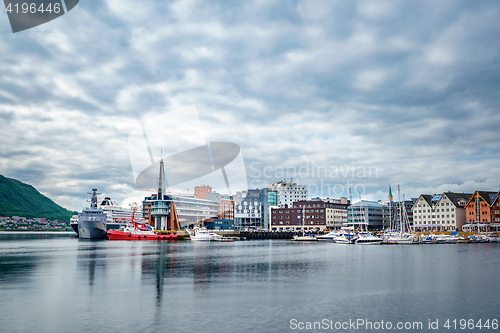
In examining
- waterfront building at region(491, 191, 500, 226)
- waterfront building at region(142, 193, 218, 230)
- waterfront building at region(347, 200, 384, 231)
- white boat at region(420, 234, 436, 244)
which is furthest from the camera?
waterfront building at region(347, 200, 384, 231)

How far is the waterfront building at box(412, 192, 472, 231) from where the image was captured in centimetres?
14038

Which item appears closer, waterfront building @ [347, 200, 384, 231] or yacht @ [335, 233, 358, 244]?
yacht @ [335, 233, 358, 244]

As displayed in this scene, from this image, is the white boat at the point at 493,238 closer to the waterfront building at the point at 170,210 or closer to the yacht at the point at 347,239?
the yacht at the point at 347,239

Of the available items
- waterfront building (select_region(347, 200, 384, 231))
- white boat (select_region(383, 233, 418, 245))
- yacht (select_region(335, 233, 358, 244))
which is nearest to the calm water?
white boat (select_region(383, 233, 418, 245))

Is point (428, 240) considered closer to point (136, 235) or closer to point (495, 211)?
point (495, 211)

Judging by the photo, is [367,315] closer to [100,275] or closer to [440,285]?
[440,285]

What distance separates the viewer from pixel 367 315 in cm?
2223

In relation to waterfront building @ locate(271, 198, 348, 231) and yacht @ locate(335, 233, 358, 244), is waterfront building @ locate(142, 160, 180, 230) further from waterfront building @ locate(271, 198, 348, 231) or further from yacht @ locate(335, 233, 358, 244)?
yacht @ locate(335, 233, 358, 244)

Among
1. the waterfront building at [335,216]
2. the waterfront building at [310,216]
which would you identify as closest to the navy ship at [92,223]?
the waterfront building at [310,216]

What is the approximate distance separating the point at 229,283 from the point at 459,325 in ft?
60.0

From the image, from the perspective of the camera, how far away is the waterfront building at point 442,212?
140 metres

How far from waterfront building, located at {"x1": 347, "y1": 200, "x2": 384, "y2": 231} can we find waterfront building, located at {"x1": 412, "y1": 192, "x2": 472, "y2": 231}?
2137 cm

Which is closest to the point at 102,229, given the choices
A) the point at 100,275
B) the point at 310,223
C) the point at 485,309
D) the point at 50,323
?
the point at 310,223

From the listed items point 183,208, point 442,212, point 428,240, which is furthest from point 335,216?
point 428,240
